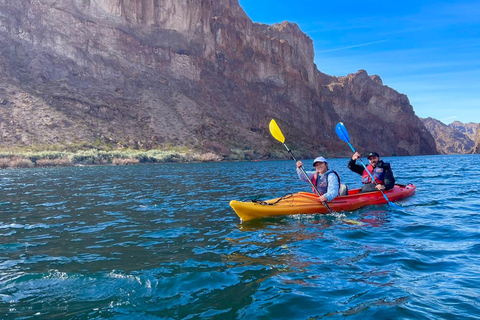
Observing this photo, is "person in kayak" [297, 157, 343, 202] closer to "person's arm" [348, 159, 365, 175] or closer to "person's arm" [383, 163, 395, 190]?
"person's arm" [348, 159, 365, 175]

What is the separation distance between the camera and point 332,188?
388 inches

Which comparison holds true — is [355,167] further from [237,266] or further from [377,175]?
[237,266]

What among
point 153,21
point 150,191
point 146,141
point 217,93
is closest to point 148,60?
point 153,21

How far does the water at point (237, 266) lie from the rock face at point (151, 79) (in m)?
46.0

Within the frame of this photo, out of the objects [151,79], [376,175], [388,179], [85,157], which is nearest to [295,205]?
[376,175]

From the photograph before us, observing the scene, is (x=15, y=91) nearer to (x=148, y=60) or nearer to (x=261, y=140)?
(x=148, y=60)

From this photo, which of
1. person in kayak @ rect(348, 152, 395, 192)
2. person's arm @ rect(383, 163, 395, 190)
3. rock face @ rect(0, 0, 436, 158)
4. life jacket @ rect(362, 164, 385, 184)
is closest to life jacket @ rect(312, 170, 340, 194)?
person in kayak @ rect(348, 152, 395, 192)

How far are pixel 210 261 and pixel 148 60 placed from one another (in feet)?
246

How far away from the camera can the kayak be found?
364 inches

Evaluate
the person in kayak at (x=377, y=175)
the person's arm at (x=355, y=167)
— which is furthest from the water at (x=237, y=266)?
the person's arm at (x=355, y=167)

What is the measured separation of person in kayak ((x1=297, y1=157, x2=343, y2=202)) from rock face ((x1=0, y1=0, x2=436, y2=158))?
1823 inches

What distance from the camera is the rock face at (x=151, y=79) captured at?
55500mm

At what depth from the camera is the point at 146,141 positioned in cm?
5944

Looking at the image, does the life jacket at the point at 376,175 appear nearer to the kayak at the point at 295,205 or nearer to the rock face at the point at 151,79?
the kayak at the point at 295,205
